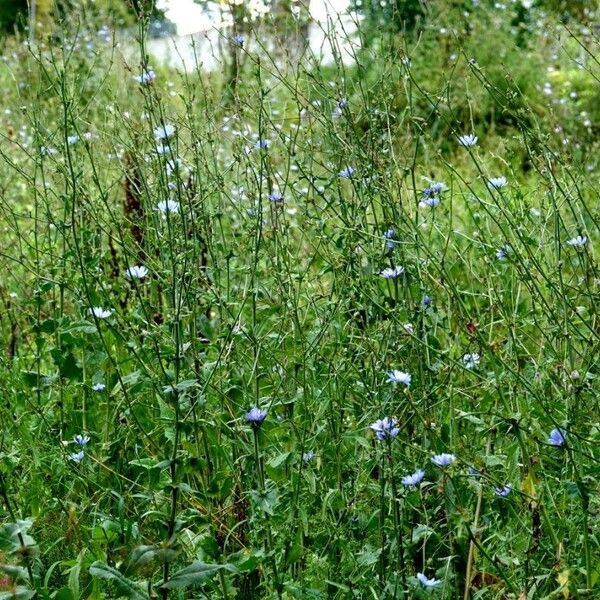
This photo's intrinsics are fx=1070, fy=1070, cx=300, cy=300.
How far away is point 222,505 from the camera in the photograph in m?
2.25

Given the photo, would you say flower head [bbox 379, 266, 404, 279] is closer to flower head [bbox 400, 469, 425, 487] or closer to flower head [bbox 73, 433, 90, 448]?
flower head [bbox 400, 469, 425, 487]

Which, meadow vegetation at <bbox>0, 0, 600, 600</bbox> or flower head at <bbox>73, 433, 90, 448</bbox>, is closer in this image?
meadow vegetation at <bbox>0, 0, 600, 600</bbox>

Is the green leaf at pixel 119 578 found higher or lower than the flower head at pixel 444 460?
lower

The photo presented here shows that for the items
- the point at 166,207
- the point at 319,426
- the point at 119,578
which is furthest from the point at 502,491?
the point at 166,207

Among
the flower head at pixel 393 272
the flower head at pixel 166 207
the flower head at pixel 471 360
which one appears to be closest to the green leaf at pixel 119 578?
the flower head at pixel 166 207

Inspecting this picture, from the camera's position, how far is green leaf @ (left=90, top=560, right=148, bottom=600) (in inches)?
65.9

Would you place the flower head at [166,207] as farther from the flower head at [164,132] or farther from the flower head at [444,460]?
the flower head at [444,460]

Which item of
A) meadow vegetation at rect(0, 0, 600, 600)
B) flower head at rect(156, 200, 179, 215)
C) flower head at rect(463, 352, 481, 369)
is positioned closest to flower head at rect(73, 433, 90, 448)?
meadow vegetation at rect(0, 0, 600, 600)

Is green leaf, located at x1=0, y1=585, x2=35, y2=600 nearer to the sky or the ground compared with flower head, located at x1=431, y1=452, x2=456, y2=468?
nearer to the ground

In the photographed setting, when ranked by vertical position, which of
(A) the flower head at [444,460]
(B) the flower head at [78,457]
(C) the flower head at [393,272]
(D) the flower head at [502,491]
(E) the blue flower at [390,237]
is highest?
(E) the blue flower at [390,237]

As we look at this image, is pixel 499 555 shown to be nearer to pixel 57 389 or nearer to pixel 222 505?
pixel 222 505

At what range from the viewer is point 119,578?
1686 mm

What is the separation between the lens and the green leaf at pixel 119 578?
5.49 ft

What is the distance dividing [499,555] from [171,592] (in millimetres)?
650
